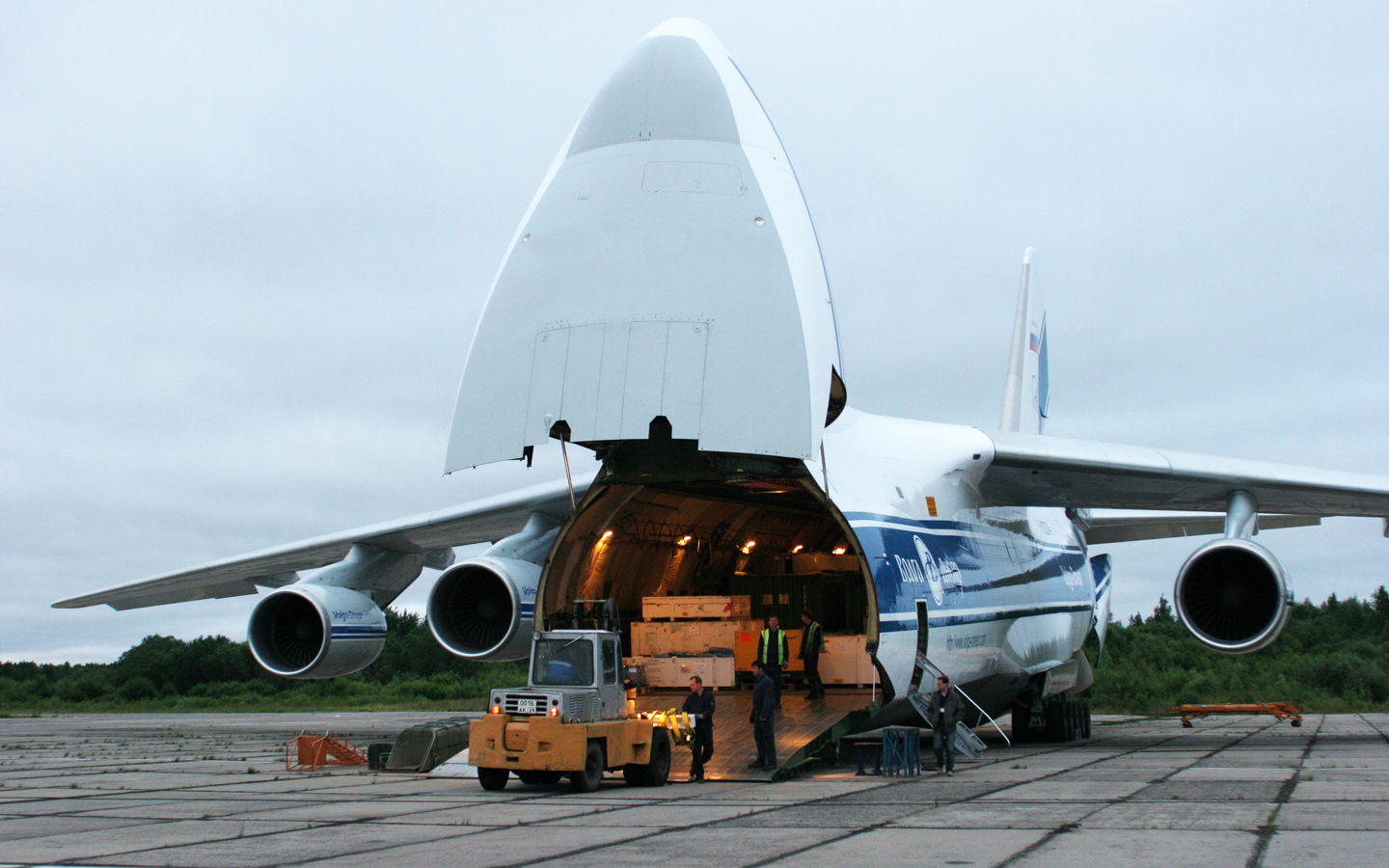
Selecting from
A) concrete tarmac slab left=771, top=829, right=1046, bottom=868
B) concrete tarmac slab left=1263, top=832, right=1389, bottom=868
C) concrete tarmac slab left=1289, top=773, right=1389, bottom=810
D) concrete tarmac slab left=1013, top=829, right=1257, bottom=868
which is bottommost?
concrete tarmac slab left=771, top=829, right=1046, bottom=868

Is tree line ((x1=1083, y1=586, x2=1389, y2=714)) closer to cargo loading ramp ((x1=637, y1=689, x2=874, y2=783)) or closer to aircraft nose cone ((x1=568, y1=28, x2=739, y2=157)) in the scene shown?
cargo loading ramp ((x1=637, y1=689, x2=874, y2=783))

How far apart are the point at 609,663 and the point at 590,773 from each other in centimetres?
99

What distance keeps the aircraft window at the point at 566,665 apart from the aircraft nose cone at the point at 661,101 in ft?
13.6

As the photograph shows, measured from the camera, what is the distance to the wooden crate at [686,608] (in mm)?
13195

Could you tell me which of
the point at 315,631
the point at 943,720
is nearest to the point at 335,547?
the point at 315,631

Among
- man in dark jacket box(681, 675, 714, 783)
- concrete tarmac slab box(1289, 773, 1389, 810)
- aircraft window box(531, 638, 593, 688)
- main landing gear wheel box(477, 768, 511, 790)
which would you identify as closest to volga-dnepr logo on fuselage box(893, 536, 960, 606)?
man in dark jacket box(681, 675, 714, 783)

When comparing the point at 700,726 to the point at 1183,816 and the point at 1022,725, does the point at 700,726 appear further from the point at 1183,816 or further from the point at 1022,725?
the point at 1022,725

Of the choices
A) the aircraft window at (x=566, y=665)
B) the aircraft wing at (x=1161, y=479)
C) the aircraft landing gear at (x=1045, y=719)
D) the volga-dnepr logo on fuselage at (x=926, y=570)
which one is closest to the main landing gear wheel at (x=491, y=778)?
the aircraft window at (x=566, y=665)

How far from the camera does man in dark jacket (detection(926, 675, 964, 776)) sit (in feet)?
36.6

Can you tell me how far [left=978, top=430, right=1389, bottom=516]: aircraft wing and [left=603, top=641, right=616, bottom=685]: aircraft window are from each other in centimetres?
535

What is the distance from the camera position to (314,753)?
12633mm

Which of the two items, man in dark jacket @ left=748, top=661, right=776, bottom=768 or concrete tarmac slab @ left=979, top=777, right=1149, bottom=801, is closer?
concrete tarmac slab @ left=979, top=777, right=1149, bottom=801

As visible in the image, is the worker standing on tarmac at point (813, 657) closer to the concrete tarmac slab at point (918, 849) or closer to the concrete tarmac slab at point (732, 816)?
the concrete tarmac slab at point (732, 816)

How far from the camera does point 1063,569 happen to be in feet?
54.6
